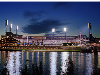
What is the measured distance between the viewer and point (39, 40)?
190125mm

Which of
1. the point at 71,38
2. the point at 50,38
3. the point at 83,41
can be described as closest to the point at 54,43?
the point at 50,38

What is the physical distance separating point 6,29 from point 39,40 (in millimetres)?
46369

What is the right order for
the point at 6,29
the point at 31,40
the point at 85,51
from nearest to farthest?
the point at 85,51, the point at 6,29, the point at 31,40

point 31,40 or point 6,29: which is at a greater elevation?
point 6,29

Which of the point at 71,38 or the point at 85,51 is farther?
the point at 71,38

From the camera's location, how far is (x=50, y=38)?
638 ft

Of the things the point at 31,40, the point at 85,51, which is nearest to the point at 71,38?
the point at 31,40

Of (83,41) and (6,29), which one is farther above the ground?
(6,29)

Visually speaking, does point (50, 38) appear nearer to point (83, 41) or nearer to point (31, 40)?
point (31, 40)

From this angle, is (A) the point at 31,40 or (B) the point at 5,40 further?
(A) the point at 31,40

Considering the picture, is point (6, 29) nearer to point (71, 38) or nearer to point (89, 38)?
point (71, 38)

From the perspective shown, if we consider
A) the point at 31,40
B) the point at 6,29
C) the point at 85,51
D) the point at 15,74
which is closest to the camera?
the point at 15,74

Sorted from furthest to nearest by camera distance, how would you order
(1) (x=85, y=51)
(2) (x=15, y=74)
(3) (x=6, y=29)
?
(3) (x=6, y=29)
(1) (x=85, y=51)
(2) (x=15, y=74)

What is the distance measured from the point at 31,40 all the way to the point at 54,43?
106ft
